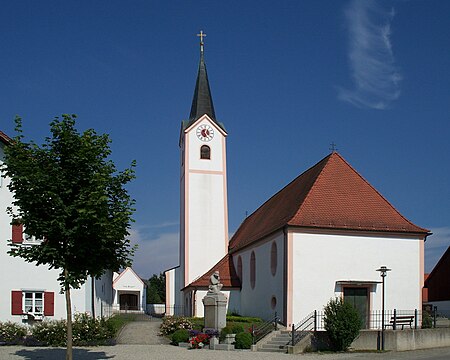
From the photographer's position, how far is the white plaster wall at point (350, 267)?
2548cm

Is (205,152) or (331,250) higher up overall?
(205,152)

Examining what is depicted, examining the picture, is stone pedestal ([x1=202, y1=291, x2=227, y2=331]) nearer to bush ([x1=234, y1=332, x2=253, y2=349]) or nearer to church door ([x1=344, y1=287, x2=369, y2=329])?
bush ([x1=234, y1=332, x2=253, y2=349])

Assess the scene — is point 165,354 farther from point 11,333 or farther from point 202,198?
point 202,198

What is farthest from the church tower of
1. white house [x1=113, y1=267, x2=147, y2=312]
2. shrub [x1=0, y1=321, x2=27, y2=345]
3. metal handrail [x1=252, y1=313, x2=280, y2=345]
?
white house [x1=113, y1=267, x2=147, y2=312]

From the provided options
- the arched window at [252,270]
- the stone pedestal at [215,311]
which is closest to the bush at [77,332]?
the stone pedestal at [215,311]

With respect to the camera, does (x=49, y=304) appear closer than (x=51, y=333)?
No

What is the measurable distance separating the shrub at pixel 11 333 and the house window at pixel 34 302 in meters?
1.76

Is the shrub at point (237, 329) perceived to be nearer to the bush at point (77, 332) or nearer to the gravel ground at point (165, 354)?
the gravel ground at point (165, 354)

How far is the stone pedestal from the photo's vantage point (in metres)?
25.2

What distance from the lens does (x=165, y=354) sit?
2011 centimetres

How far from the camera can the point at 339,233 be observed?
2597 cm

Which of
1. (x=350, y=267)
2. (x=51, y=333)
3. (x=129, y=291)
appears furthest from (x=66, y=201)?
(x=129, y=291)

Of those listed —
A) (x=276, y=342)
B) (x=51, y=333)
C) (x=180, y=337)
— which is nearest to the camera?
(x=51, y=333)

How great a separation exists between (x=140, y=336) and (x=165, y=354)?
6.41 meters
